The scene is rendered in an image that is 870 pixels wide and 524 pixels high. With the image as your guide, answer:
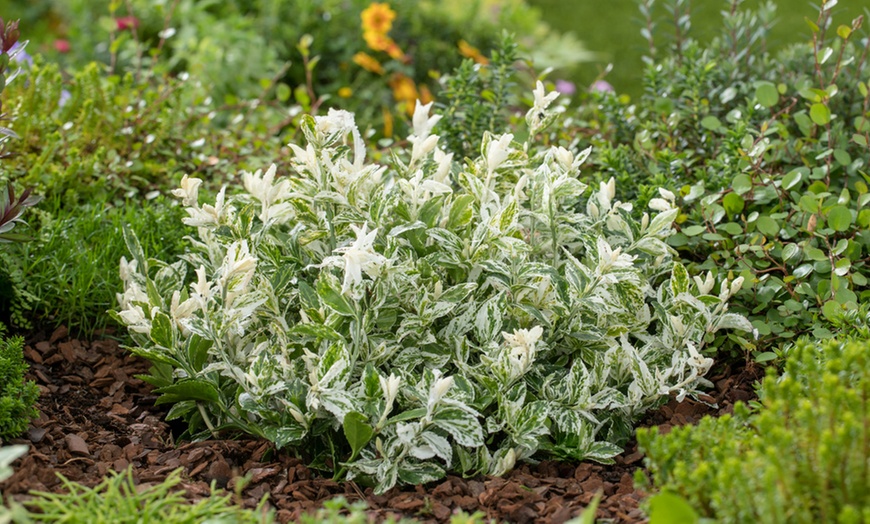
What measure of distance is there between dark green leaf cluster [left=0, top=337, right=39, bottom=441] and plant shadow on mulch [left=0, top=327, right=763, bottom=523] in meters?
0.06

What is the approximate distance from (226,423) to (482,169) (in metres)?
1.00

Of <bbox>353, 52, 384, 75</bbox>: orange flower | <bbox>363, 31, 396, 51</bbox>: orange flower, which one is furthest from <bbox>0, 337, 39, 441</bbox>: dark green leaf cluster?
<bbox>363, 31, 396, 51</bbox>: orange flower

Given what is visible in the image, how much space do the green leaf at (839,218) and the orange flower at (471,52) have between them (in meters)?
3.42

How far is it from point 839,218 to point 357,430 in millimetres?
1557

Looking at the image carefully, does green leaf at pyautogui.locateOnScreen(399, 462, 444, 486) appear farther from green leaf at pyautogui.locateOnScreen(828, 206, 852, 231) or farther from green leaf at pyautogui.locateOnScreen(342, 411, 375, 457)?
green leaf at pyautogui.locateOnScreen(828, 206, 852, 231)

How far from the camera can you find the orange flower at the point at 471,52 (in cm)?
585

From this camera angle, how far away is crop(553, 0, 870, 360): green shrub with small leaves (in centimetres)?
273

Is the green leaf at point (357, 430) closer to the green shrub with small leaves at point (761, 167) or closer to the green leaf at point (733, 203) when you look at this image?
the green shrub with small leaves at point (761, 167)

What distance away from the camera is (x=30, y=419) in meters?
2.39

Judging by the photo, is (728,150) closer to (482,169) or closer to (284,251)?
(482,169)

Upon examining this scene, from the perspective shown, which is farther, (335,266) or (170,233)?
(170,233)

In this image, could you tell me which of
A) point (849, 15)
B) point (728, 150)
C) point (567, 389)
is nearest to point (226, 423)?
point (567, 389)


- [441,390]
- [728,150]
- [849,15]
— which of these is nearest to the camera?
[441,390]

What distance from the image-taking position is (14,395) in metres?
2.29
